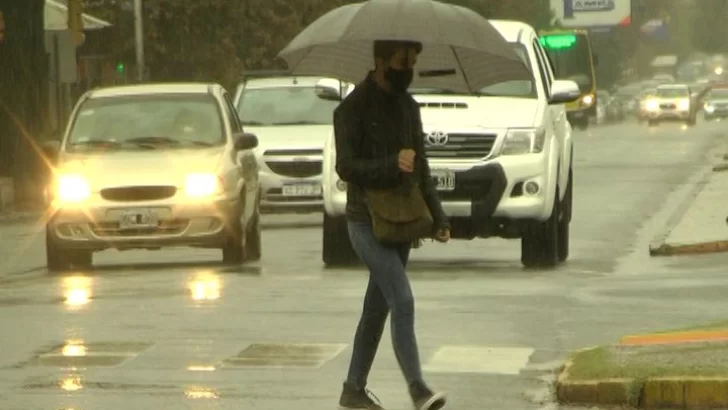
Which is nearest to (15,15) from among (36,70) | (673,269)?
(36,70)

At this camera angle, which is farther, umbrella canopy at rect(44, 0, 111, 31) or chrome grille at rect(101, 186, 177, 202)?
umbrella canopy at rect(44, 0, 111, 31)

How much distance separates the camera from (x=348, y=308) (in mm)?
15508

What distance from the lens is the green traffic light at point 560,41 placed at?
242ft

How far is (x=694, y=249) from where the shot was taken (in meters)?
20.7

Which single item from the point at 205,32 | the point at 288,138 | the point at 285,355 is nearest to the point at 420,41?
the point at 285,355

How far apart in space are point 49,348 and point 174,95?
7.77 metres

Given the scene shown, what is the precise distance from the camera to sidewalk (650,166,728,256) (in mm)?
20766

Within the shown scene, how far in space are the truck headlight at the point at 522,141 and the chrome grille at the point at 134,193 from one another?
2978mm

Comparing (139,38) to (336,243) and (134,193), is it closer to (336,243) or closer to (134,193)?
(134,193)

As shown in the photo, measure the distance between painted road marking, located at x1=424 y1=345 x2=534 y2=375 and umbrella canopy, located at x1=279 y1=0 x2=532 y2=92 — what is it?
164 cm

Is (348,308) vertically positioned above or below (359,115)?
below

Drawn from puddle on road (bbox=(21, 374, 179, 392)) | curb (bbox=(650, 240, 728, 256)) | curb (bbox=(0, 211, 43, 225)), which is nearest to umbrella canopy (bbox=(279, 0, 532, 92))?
puddle on road (bbox=(21, 374, 179, 392))

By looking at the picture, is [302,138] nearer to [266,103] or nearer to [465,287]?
[266,103]

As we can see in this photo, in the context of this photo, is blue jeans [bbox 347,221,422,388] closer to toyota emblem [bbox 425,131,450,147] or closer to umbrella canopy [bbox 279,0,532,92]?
umbrella canopy [bbox 279,0,532,92]
